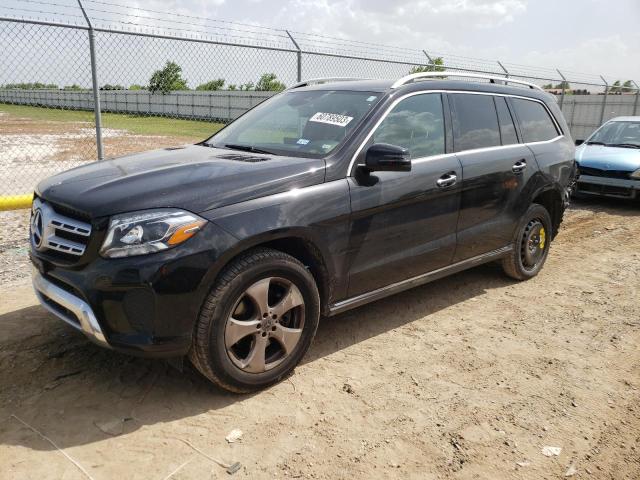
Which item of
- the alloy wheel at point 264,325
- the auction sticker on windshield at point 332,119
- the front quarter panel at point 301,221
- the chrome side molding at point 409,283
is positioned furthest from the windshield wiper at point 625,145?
the alloy wheel at point 264,325

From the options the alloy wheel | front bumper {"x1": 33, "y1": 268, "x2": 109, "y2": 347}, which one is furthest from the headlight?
the alloy wheel

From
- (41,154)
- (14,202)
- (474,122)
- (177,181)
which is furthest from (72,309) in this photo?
(41,154)

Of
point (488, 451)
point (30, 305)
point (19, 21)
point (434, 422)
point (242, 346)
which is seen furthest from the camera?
point (19, 21)

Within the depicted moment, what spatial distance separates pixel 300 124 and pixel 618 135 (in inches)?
335

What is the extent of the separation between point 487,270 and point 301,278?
10.2 feet

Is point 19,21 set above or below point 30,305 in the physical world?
above

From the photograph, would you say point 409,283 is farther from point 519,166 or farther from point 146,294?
point 146,294

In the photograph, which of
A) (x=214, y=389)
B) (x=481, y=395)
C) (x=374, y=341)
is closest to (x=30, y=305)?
(x=214, y=389)

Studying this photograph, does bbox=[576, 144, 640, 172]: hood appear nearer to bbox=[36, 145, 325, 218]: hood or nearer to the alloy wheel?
bbox=[36, 145, 325, 218]: hood

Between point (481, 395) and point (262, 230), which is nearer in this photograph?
point (262, 230)

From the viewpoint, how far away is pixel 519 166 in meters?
4.86

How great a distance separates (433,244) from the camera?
4148mm

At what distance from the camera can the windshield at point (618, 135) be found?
9.91m

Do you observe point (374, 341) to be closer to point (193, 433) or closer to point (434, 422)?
point (434, 422)
